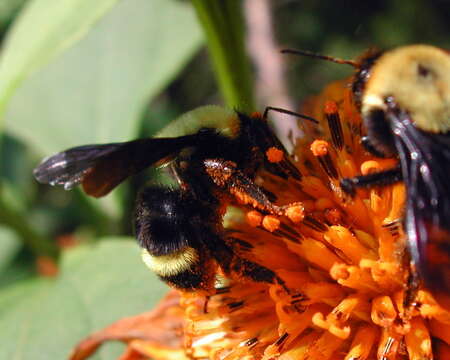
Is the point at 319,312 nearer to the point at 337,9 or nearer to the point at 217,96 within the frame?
the point at 217,96

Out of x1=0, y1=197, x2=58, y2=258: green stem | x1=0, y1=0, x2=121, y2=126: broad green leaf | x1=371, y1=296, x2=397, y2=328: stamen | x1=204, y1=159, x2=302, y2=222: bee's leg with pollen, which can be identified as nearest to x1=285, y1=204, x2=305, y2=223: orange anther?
x1=204, y1=159, x2=302, y2=222: bee's leg with pollen

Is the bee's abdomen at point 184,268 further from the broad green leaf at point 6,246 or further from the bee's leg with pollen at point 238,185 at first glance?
the broad green leaf at point 6,246

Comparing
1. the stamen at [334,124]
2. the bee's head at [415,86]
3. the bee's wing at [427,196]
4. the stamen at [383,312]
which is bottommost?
the stamen at [383,312]

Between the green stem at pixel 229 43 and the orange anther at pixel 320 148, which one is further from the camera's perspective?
the green stem at pixel 229 43

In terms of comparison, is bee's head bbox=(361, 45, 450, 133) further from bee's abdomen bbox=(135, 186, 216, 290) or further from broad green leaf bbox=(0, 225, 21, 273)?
broad green leaf bbox=(0, 225, 21, 273)

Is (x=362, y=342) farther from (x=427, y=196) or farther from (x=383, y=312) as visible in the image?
(x=427, y=196)

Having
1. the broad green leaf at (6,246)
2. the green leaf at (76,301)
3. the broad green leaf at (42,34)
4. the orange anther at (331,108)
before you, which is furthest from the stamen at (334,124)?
the broad green leaf at (6,246)

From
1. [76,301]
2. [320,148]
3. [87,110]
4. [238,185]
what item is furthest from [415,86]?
[87,110]

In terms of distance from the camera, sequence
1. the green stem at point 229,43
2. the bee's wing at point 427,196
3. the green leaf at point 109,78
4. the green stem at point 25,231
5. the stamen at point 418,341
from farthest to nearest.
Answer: the green leaf at point 109,78, the green stem at point 25,231, the green stem at point 229,43, the stamen at point 418,341, the bee's wing at point 427,196
